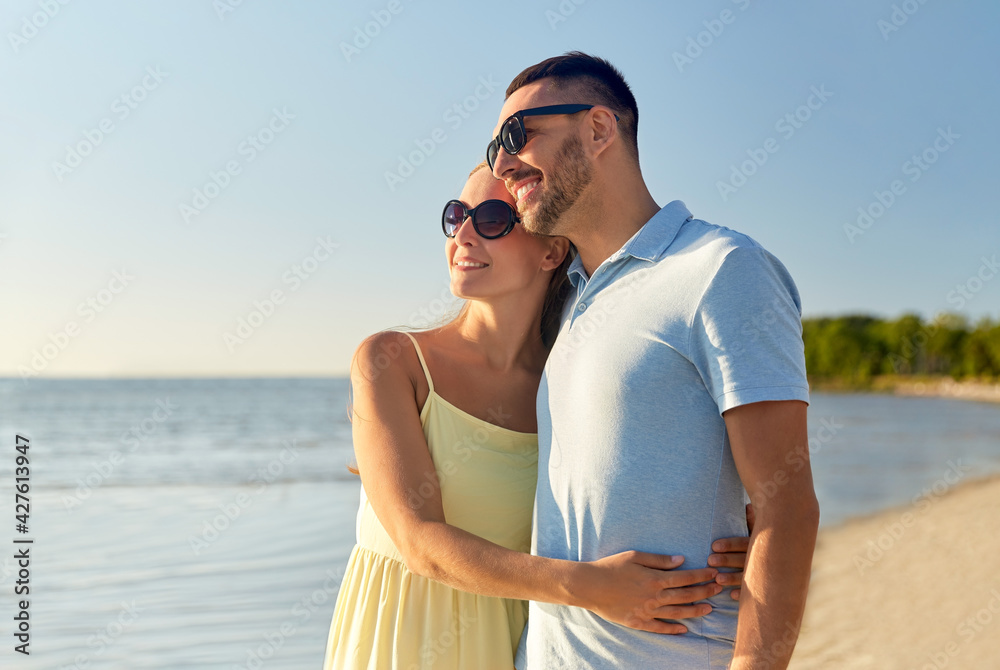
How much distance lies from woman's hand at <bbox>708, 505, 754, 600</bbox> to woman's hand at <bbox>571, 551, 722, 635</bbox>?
0.02m

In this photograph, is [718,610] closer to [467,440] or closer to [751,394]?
[751,394]

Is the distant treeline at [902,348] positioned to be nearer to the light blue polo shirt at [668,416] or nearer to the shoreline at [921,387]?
the shoreline at [921,387]

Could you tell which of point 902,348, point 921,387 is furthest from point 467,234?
point 902,348

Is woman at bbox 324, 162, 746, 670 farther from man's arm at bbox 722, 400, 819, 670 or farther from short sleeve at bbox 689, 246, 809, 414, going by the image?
short sleeve at bbox 689, 246, 809, 414

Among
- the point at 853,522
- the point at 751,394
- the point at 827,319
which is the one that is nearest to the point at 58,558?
the point at 751,394

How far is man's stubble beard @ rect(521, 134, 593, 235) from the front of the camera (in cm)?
242

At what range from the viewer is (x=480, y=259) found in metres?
2.85

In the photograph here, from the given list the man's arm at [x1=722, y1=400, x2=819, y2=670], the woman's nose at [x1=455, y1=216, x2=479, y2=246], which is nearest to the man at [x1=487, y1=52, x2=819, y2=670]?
the man's arm at [x1=722, y1=400, x2=819, y2=670]

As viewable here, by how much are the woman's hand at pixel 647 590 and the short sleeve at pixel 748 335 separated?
44cm

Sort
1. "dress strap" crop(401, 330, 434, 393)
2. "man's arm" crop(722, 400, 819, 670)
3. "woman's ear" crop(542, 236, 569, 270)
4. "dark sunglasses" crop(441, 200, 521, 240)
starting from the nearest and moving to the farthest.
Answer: "man's arm" crop(722, 400, 819, 670), "dress strap" crop(401, 330, 434, 393), "dark sunglasses" crop(441, 200, 521, 240), "woman's ear" crop(542, 236, 569, 270)

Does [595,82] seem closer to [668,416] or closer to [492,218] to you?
[492,218]

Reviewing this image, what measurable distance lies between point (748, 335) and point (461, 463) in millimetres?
1174

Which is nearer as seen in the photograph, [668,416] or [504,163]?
[668,416]

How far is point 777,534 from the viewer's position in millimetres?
1811
